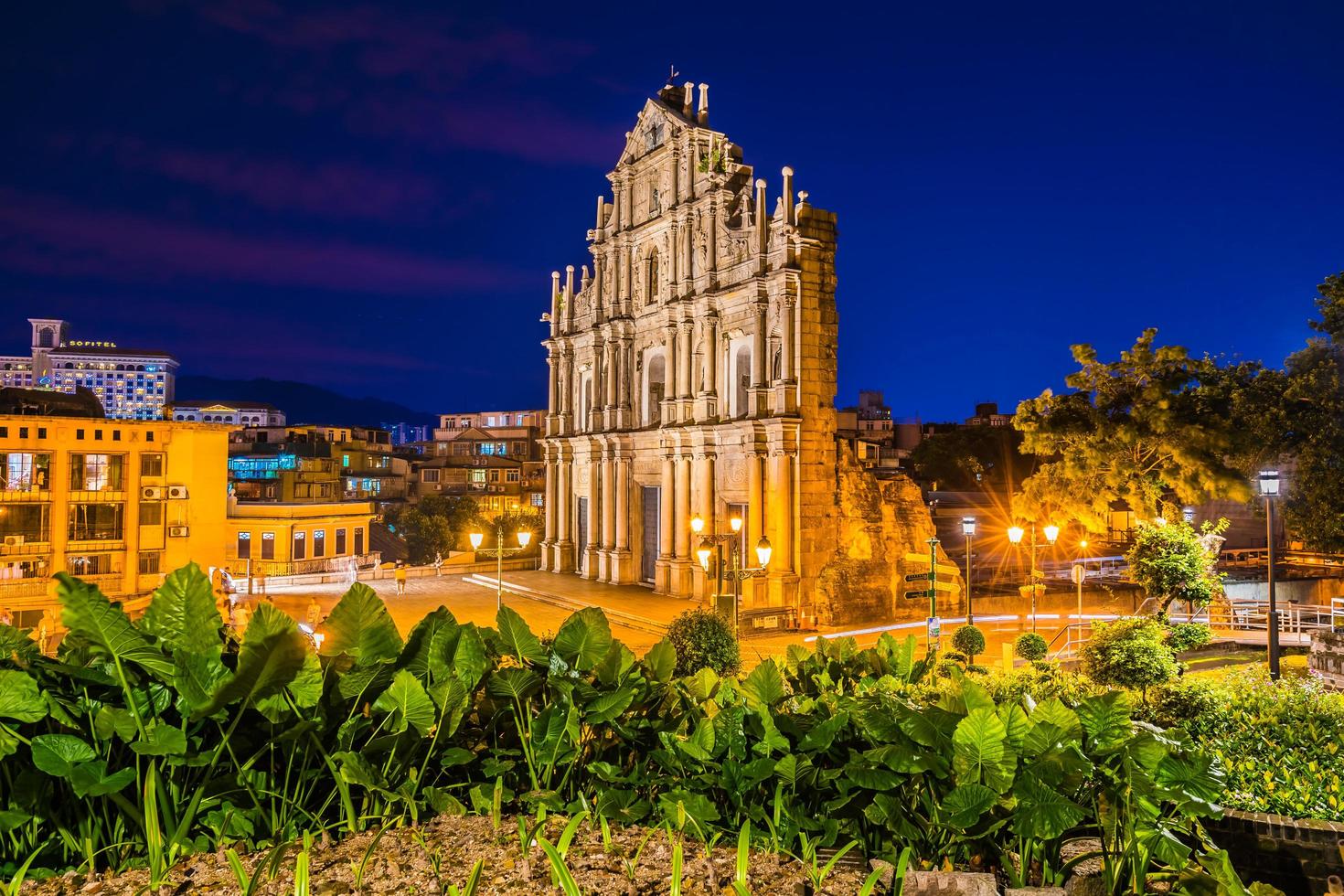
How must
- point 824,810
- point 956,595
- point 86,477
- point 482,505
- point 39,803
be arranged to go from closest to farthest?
point 39,803 → point 824,810 → point 956,595 → point 86,477 → point 482,505

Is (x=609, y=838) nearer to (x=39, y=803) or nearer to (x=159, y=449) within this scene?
(x=39, y=803)

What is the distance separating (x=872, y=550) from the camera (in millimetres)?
26156

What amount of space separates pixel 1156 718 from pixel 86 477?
42.1m

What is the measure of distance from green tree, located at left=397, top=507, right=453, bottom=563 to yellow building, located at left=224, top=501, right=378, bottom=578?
53.4 ft

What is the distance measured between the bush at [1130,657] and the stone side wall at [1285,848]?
7.35 m

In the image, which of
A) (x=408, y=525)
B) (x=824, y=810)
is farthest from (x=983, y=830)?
(x=408, y=525)

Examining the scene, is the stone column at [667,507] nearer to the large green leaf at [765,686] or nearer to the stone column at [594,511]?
A: the stone column at [594,511]

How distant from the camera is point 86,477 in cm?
3644

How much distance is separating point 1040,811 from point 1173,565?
15918mm

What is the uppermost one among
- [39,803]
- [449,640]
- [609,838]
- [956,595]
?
[449,640]

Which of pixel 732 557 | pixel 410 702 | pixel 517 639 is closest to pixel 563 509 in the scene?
pixel 732 557

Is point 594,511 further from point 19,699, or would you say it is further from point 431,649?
point 19,699

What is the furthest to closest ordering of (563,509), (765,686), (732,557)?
1. (563,509)
2. (732,557)
3. (765,686)

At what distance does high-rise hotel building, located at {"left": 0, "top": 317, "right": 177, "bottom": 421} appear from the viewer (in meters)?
155
